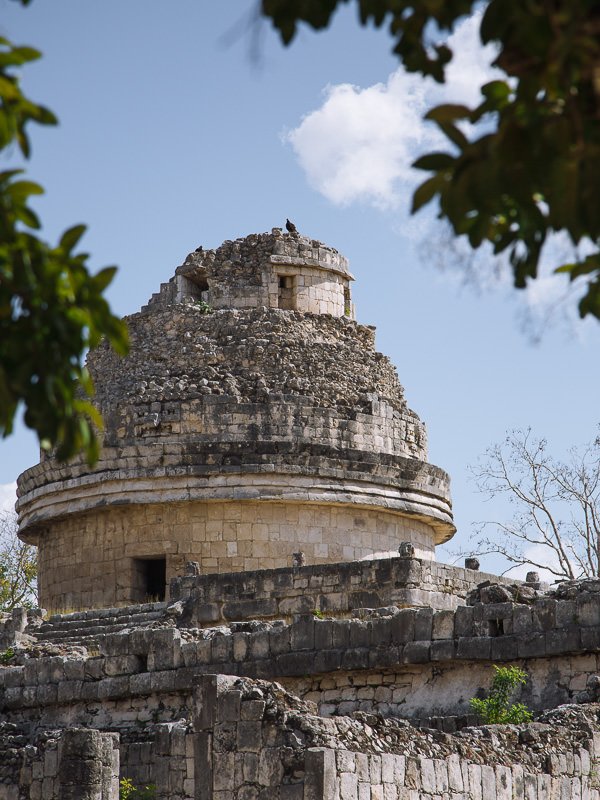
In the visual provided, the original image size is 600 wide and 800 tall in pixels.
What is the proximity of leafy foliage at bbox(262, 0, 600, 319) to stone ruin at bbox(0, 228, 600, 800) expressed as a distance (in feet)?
19.3

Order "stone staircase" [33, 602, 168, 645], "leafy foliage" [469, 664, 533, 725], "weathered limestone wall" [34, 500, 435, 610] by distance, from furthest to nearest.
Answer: "weathered limestone wall" [34, 500, 435, 610] → "stone staircase" [33, 602, 168, 645] → "leafy foliage" [469, 664, 533, 725]

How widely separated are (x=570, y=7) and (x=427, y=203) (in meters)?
0.74

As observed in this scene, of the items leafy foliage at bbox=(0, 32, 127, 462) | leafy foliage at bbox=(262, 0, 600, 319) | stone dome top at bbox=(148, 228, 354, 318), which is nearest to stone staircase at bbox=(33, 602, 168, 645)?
stone dome top at bbox=(148, 228, 354, 318)

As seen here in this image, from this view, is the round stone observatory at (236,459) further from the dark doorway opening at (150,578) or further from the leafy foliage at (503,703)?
the leafy foliage at (503,703)

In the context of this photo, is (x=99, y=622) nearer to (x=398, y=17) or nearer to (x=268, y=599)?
(x=268, y=599)

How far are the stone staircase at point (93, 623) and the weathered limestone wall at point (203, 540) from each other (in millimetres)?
1600

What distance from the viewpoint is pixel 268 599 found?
60.3 ft

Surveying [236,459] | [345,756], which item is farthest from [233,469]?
[345,756]

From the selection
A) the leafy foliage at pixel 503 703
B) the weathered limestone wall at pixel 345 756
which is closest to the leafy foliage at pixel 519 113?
the weathered limestone wall at pixel 345 756

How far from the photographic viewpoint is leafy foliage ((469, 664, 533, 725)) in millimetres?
13156

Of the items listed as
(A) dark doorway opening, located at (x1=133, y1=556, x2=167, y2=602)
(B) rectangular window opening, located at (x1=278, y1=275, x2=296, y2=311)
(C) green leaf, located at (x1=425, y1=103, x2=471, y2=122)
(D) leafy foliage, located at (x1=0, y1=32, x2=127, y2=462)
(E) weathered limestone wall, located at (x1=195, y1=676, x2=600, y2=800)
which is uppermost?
(B) rectangular window opening, located at (x1=278, y1=275, x2=296, y2=311)

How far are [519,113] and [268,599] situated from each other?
1438 cm

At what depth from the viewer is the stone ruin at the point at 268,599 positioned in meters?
10.8

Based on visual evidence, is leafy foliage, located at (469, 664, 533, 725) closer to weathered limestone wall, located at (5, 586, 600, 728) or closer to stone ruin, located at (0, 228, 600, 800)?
stone ruin, located at (0, 228, 600, 800)
